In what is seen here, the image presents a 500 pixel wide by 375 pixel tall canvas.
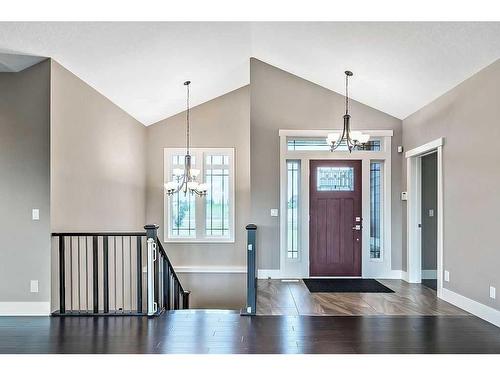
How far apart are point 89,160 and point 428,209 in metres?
5.35

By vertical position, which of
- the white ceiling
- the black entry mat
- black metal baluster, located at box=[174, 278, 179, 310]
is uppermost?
the white ceiling

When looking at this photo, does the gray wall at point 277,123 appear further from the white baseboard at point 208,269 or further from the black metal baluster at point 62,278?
the black metal baluster at point 62,278

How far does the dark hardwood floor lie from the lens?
3342 mm

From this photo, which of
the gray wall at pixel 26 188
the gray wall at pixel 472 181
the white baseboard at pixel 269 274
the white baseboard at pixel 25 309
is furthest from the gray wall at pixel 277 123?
the white baseboard at pixel 25 309

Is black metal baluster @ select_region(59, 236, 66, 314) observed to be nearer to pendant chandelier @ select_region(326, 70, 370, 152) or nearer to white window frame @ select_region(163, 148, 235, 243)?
white window frame @ select_region(163, 148, 235, 243)

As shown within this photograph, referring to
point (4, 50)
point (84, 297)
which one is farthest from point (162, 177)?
point (4, 50)

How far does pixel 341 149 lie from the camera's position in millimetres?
6574


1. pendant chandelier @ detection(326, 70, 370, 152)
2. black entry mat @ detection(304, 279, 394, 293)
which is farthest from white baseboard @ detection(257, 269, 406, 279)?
pendant chandelier @ detection(326, 70, 370, 152)

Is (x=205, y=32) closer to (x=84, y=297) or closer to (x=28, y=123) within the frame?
(x=28, y=123)

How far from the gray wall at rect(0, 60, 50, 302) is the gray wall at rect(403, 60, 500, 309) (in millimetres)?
4712

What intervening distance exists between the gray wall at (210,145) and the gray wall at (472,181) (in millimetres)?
3778

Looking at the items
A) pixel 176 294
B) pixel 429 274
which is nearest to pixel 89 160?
pixel 176 294

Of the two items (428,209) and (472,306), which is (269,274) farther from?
(472,306)

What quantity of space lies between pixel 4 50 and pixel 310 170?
4552mm
